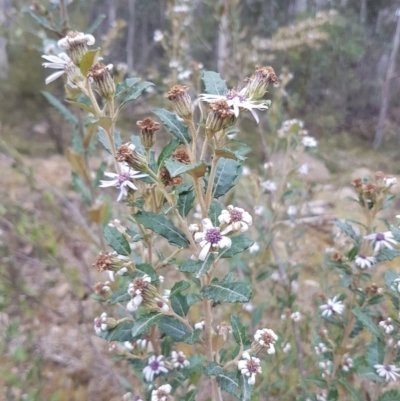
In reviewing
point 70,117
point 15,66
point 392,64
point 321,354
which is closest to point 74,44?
point 70,117

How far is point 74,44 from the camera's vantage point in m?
0.51

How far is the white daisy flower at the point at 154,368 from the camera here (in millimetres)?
644

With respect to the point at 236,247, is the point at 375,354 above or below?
below

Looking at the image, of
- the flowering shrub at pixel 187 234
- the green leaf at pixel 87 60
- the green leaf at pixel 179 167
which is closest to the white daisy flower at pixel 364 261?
the flowering shrub at pixel 187 234

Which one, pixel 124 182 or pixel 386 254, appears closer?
pixel 124 182

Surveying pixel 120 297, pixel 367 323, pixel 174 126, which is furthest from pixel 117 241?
pixel 367 323

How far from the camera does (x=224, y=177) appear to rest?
0.52 metres

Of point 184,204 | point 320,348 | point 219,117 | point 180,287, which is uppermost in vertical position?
point 219,117

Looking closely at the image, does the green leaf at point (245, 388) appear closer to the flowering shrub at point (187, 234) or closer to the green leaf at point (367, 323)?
the flowering shrub at point (187, 234)

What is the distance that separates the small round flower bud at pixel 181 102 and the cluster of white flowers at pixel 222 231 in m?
0.13

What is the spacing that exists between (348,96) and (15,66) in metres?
4.19

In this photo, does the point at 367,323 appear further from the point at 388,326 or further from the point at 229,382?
the point at 229,382

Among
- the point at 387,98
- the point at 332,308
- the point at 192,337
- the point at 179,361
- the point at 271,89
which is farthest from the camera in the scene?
the point at 387,98

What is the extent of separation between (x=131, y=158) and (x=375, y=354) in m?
0.59
